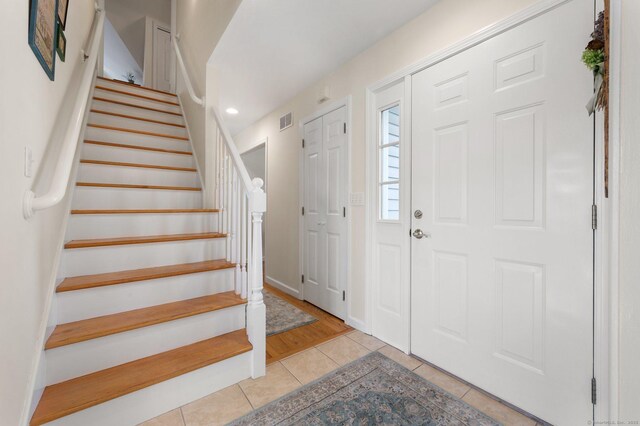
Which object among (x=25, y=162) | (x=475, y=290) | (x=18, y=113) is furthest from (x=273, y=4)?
(x=475, y=290)

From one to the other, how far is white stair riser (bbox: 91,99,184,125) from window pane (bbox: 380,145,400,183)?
2.59 meters

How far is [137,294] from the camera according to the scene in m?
1.64

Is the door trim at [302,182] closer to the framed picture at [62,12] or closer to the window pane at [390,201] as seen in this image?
the window pane at [390,201]

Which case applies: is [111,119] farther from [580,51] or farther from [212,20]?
[580,51]

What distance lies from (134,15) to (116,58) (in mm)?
1407

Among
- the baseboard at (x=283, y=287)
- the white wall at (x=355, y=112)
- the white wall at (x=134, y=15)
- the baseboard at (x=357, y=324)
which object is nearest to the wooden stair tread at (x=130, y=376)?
the baseboard at (x=357, y=324)

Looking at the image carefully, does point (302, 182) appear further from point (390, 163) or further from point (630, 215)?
point (630, 215)

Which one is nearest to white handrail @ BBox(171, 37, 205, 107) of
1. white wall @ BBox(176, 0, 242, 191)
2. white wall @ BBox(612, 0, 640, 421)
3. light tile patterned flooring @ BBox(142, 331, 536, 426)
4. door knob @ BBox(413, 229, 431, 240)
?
white wall @ BBox(176, 0, 242, 191)

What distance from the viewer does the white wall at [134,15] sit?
14.8 ft

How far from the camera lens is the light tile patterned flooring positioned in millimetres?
1378

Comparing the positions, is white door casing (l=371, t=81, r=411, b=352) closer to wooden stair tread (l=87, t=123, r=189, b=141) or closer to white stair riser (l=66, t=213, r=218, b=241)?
white stair riser (l=66, t=213, r=218, b=241)

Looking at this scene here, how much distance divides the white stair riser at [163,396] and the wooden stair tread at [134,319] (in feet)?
1.02

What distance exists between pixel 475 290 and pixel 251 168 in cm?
448

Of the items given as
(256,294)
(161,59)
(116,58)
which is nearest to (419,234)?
(256,294)
